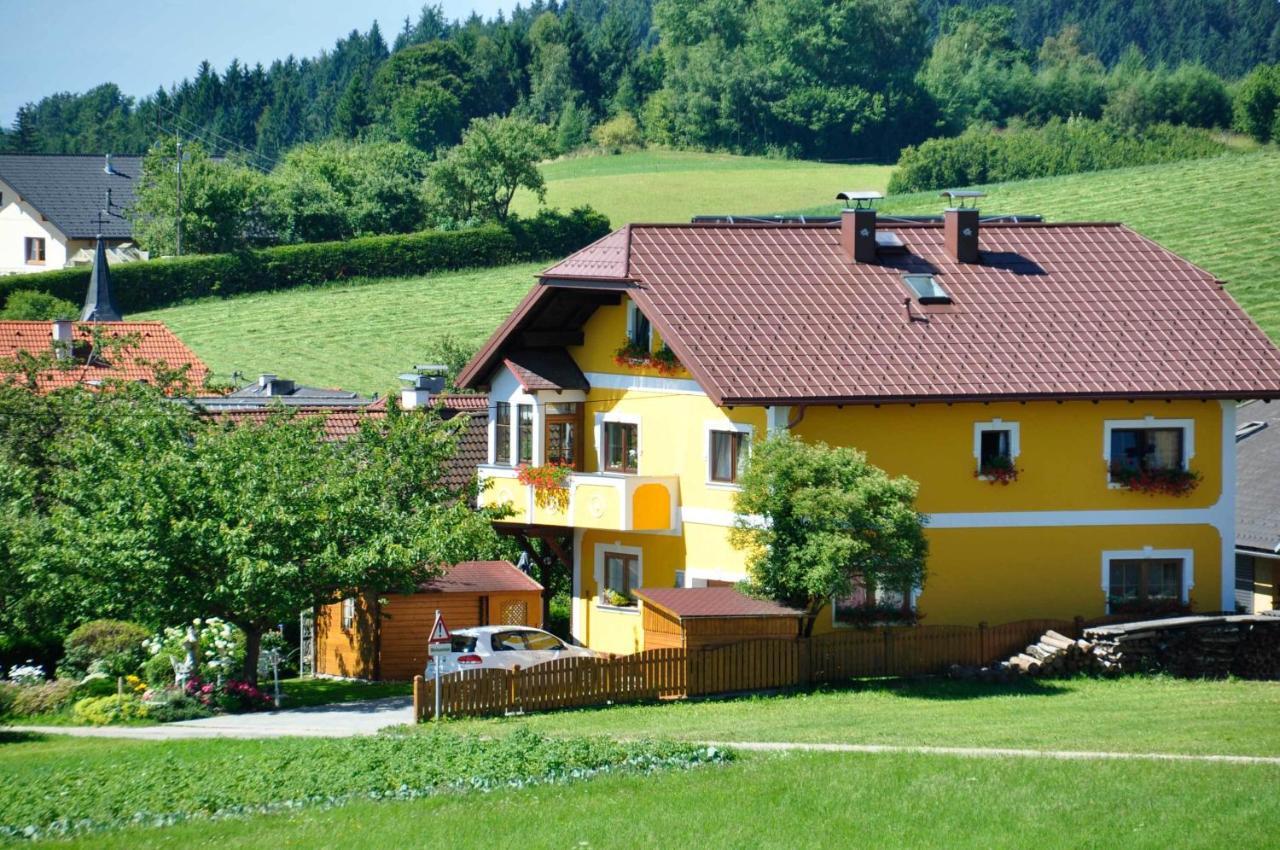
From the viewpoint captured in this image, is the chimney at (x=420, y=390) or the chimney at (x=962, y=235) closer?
the chimney at (x=962, y=235)

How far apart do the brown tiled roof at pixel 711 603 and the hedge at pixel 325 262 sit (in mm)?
58487

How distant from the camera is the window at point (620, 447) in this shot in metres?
38.4

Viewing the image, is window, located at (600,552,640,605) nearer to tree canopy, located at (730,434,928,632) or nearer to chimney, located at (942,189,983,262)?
tree canopy, located at (730,434,928,632)

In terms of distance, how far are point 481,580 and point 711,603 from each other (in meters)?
7.10

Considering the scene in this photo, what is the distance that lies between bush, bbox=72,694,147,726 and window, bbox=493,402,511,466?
34.4 feet

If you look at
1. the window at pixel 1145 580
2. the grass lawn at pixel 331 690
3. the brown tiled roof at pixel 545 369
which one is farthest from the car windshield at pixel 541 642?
the window at pixel 1145 580

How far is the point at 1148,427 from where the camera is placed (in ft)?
122

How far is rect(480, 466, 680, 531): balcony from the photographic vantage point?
120ft

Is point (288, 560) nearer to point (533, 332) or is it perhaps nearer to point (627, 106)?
point (533, 332)

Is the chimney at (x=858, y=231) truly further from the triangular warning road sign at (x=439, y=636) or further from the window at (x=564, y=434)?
the triangular warning road sign at (x=439, y=636)

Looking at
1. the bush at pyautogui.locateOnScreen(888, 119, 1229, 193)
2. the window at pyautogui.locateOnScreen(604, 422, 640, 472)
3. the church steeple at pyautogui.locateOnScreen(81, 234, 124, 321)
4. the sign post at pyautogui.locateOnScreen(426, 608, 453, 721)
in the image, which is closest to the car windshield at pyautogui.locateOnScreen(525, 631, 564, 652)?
the window at pyautogui.locateOnScreen(604, 422, 640, 472)

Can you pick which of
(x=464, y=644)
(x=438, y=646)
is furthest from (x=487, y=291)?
(x=438, y=646)

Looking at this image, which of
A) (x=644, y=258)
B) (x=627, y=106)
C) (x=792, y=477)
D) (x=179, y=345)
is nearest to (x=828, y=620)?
(x=792, y=477)

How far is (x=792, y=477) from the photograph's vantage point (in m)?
32.9
